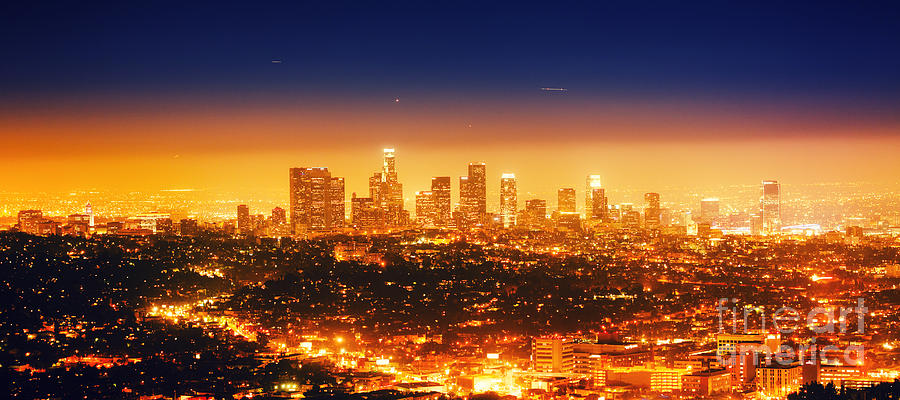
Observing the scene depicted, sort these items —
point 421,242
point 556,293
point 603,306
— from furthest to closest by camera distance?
point 421,242
point 556,293
point 603,306

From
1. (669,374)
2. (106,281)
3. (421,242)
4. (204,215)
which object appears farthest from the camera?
(204,215)

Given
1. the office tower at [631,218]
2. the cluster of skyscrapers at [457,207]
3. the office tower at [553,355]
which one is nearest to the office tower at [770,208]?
the cluster of skyscrapers at [457,207]

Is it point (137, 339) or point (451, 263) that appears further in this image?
point (451, 263)

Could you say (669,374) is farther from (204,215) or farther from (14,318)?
(204,215)

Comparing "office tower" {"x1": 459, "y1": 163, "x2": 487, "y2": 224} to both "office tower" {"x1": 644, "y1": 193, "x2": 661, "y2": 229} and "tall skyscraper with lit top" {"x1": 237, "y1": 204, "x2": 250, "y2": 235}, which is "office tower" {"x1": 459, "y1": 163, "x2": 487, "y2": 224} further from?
"tall skyscraper with lit top" {"x1": 237, "y1": 204, "x2": 250, "y2": 235}

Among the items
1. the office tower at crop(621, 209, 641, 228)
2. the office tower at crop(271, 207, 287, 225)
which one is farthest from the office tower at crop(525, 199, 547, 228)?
the office tower at crop(271, 207, 287, 225)

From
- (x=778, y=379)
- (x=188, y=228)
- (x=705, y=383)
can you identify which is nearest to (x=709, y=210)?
(x=188, y=228)

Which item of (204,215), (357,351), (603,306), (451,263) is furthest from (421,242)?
(357,351)

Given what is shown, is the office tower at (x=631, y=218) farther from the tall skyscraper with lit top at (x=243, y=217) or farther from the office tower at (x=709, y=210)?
the tall skyscraper with lit top at (x=243, y=217)
